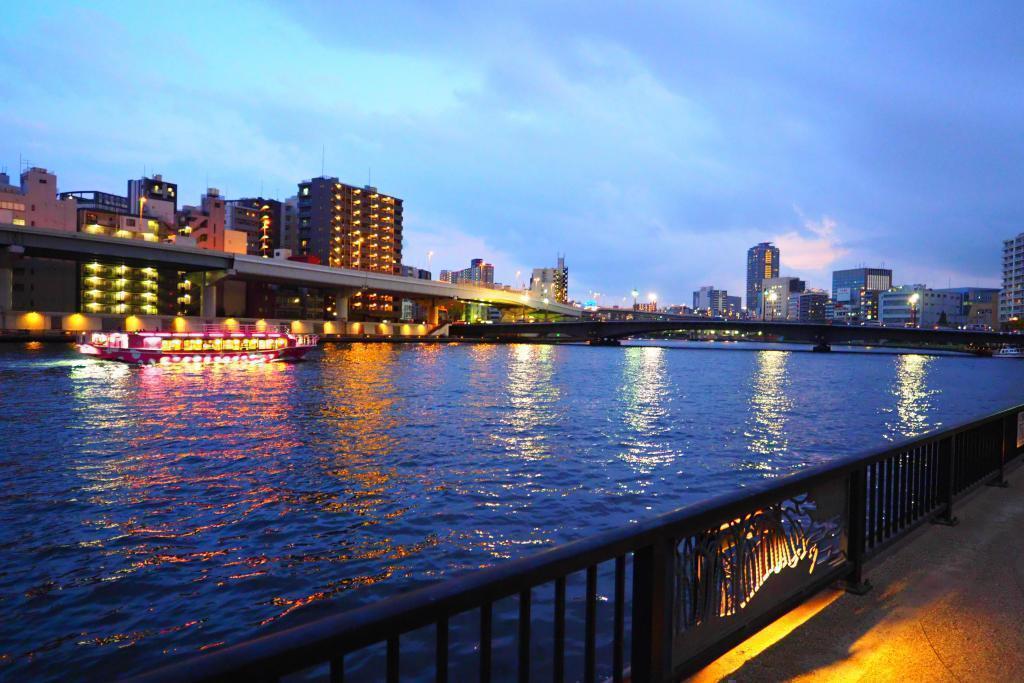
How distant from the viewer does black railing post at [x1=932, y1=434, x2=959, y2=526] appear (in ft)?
27.2

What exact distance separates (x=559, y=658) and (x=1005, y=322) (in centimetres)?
24023

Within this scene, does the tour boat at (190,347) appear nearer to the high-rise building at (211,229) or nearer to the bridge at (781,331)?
the bridge at (781,331)

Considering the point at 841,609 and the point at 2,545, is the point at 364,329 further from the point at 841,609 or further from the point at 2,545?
the point at 841,609

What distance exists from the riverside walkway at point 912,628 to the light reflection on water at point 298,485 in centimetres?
614

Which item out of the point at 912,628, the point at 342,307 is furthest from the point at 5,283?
the point at 912,628

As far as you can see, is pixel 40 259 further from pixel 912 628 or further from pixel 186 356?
pixel 912 628

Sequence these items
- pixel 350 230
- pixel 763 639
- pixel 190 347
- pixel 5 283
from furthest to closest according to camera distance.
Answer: pixel 350 230 < pixel 5 283 < pixel 190 347 < pixel 763 639

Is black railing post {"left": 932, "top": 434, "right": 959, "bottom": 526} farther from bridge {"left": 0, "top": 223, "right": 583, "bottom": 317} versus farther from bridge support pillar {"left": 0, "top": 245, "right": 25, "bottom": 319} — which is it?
bridge support pillar {"left": 0, "top": 245, "right": 25, "bottom": 319}

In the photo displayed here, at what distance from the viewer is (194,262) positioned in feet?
315

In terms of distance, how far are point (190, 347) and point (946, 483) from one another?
6623 cm

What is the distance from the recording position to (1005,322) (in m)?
194

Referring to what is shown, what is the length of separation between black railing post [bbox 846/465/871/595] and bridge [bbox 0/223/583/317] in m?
97.8

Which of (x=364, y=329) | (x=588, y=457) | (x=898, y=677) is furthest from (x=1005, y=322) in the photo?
(x=898, y=677)

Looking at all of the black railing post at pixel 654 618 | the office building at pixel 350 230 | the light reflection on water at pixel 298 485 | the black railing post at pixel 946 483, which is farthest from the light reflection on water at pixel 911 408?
the office building at pixel 350 230
